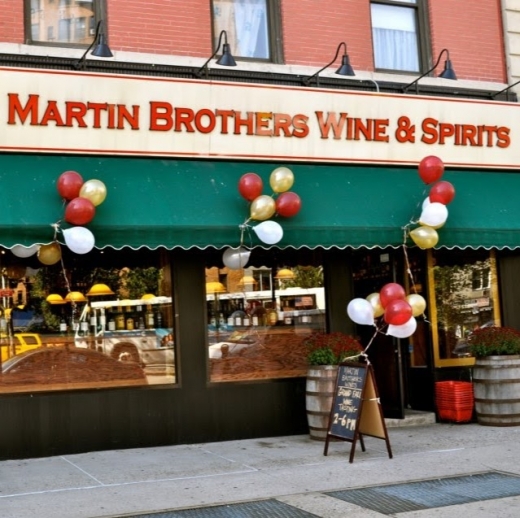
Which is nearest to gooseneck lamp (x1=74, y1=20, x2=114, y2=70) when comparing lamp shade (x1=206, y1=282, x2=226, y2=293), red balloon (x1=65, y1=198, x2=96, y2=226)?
red balloon (x1=65, y1=198, x2=96, y2=226)

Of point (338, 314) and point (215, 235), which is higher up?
point (215, 235)

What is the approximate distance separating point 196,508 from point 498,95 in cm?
793

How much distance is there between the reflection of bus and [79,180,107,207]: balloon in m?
1.66

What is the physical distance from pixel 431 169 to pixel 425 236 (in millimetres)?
891

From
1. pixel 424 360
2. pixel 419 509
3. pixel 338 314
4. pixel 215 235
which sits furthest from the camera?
pixel 424 360

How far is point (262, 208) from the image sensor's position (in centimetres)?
927

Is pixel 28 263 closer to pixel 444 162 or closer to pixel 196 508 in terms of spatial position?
pixel 196 508

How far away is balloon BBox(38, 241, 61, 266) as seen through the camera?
29.0ft

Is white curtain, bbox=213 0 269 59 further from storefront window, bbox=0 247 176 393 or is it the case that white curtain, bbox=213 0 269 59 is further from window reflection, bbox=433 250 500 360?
window reflection, bbox=433 250 500 360

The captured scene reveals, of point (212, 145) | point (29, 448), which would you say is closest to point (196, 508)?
point (29, 448)

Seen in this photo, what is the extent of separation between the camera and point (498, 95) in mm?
11961

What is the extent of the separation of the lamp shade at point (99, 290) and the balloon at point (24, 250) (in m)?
1.02

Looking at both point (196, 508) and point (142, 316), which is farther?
point (142, 316)

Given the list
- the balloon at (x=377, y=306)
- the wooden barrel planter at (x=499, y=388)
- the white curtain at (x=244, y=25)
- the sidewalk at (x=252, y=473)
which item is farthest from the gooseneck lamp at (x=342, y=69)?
the sidewalk at (x=252, y=473)
